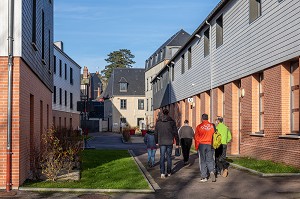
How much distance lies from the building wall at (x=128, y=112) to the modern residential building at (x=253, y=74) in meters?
45.9

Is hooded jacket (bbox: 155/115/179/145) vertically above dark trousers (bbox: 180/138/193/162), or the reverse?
hooded jacket (bbox: 155/115/179/145)

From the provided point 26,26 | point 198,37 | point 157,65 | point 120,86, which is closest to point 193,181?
point 26,26

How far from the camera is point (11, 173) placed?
1017 cm

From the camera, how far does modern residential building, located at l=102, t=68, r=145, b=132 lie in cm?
7438

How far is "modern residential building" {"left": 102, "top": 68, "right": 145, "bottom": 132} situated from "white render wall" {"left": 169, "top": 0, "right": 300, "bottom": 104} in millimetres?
46290

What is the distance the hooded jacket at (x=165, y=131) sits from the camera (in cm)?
1294

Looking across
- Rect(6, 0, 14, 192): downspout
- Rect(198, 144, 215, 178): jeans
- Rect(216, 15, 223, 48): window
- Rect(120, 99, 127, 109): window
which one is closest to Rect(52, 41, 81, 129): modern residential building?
Rect(216, 15, 223, 48): window

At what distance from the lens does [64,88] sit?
46281 mm

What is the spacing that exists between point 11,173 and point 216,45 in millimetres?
15188

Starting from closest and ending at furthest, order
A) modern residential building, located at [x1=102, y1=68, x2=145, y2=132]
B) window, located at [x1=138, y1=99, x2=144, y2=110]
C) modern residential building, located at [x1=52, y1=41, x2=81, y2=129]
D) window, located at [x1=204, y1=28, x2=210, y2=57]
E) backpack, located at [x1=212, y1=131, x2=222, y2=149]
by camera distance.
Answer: backpack, located at [x1=212, y1=131, x2=222, y2=149]
window, located at [x1=204, y1=28, x2=210, y2=57]
modern residential building, located at [x1=52, y1=41, x2=81, y2=129]
modern residential building, located at [x1=102, y1=68, x2=145, y2=132]
window, located at [x1=138, y1=99, x2=144, y2=110]

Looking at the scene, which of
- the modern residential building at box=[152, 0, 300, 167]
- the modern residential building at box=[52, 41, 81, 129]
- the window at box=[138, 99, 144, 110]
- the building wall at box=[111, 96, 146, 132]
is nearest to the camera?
the modern residential building at box=[152, 0, 300, 167]

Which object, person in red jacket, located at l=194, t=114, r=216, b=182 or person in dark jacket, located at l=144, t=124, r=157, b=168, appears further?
person in dark jacket, located at l=144, t=124, r=157, b=168

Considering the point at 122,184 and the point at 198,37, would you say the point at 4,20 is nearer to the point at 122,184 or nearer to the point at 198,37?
the point at 122,184

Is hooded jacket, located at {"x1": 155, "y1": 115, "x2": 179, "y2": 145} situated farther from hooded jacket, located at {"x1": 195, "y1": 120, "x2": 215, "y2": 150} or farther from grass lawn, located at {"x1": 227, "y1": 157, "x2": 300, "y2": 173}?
grass lawn, located at {"x1": 227, "y1": 157, "x2": 300, "y2": 173}
